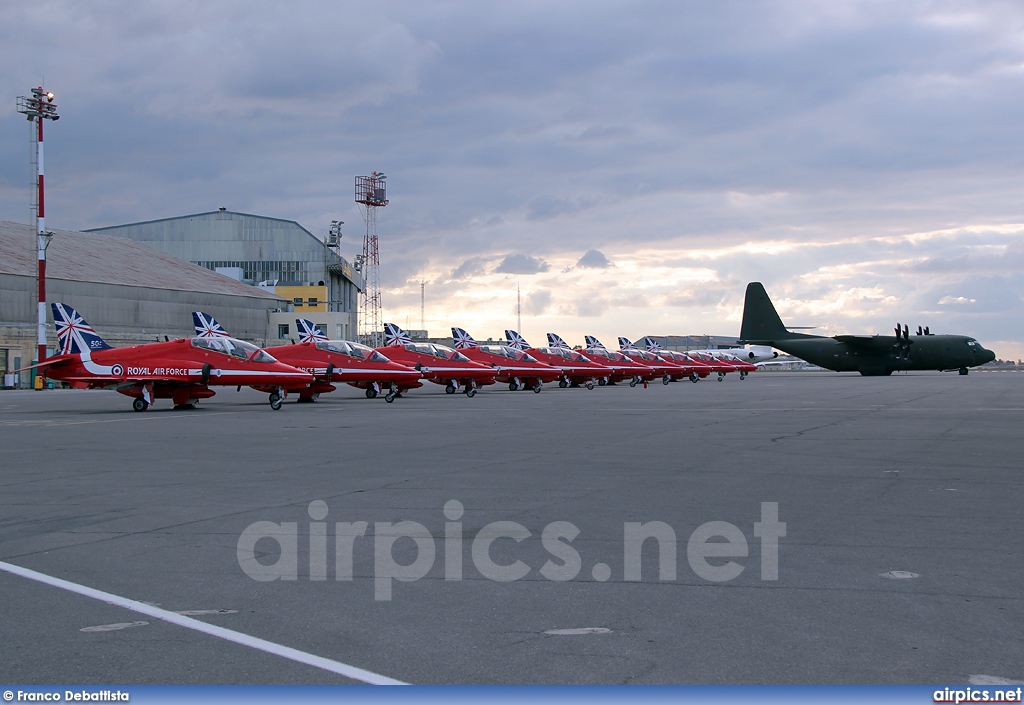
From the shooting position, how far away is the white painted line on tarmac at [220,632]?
4.15 meters

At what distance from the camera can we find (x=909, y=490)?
9.71 meters

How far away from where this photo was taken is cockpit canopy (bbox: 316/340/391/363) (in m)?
31.2

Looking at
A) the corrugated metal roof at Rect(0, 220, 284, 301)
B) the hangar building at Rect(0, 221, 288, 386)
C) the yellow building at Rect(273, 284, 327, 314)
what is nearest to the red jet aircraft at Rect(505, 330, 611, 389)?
the hangar building at Rect(0, 221, 288, 386)

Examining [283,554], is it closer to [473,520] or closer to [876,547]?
[473,520]

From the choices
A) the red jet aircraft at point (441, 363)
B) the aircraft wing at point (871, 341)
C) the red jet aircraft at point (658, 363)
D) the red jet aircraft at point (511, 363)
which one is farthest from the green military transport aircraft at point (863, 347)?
the red jet aircraft at point (441, 363)

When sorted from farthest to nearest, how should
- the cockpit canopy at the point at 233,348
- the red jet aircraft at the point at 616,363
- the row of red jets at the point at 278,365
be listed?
the red jet aircraft at the point at 616,363
the cockpit canopy at the point at 233,348
the row of red jets at the point at 278,365

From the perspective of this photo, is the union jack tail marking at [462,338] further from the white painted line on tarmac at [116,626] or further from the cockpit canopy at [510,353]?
the white painted line on tarmac at [116,626]

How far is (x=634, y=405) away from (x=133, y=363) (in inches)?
580

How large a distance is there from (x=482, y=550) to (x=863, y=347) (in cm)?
6325

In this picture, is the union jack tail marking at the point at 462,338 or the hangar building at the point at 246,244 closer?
the union jack tail marking at the point at 462,338

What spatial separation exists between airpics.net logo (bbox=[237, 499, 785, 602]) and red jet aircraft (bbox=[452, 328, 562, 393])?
3282 cm

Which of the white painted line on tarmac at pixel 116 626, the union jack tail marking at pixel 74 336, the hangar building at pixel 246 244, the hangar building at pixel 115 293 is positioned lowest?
the white painted line on tarmac at pixel 116 626

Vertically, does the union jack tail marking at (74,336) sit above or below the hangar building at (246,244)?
below

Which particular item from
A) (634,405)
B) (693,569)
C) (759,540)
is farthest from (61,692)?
(634,405)
